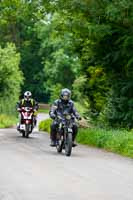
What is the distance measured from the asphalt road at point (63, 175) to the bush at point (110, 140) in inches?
20.1

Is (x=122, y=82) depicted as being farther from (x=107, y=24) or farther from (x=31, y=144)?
(x=31, y=144)

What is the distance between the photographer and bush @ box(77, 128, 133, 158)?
20062 millimetres

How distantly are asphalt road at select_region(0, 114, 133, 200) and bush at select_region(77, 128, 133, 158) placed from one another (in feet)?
1.67

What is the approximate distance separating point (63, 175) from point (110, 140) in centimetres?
803

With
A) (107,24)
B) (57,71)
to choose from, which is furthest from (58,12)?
(57,71)

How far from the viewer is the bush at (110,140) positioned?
20062 millimetres

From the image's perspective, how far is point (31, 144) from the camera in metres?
23.2

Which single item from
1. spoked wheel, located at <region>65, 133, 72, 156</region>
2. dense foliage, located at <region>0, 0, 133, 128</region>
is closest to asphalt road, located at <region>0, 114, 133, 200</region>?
spoked wheel, located at <region>65, 133, 72, 156</region>

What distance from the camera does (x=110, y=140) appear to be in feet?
70.6

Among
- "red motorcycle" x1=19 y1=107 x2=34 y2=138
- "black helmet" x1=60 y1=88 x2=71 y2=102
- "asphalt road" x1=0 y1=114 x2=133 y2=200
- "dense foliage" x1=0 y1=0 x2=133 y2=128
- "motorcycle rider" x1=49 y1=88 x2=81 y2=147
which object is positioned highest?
"dense foliage" x1=0 y1=0 x2=133 y2=128

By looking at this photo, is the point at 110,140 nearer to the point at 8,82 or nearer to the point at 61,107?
the point at 61,107

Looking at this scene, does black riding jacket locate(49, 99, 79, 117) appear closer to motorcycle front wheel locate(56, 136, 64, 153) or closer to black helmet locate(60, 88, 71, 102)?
black helmet locate(60, 88, 71, 102)

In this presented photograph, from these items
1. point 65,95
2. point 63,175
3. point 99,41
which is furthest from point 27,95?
point 63,175

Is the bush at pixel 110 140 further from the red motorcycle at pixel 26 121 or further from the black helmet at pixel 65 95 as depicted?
the red motorcycle at pixel 26 121
